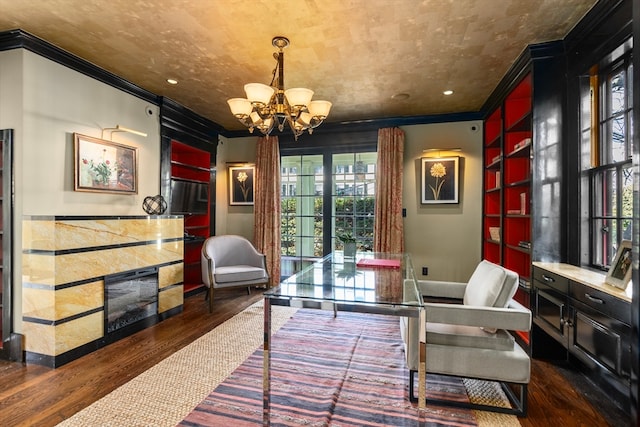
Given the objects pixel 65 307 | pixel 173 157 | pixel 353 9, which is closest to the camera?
pixel 353 9

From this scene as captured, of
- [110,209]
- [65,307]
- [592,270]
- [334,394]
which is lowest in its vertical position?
[334,394]

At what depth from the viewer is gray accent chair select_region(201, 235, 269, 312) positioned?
13.3 feet

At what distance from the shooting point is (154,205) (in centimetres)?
403

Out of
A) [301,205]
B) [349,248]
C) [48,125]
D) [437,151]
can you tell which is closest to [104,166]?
[48,125]

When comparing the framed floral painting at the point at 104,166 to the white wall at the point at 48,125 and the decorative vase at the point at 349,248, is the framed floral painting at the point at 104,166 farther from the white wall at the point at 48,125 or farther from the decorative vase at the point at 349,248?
the decorative vase at the point at 349,248

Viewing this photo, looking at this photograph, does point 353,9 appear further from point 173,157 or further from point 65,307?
point 173,157

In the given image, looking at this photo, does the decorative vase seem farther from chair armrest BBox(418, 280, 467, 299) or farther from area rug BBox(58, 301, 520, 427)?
area rug BBox(58, 301, 520, 427)

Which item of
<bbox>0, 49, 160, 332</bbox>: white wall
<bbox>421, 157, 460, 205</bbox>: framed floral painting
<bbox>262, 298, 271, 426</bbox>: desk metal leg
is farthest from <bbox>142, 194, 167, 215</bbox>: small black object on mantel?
<bbox>421, 157, 460, 205</bbox>: framed floral painting

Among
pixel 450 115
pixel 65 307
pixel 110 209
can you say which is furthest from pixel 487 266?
pixel 110 209

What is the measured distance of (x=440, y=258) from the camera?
4848 millimetres

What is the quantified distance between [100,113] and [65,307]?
75.7 inches

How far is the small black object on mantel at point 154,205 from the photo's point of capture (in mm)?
3893

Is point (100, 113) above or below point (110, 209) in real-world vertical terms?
above

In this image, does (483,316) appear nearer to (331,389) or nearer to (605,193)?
(331,389)
